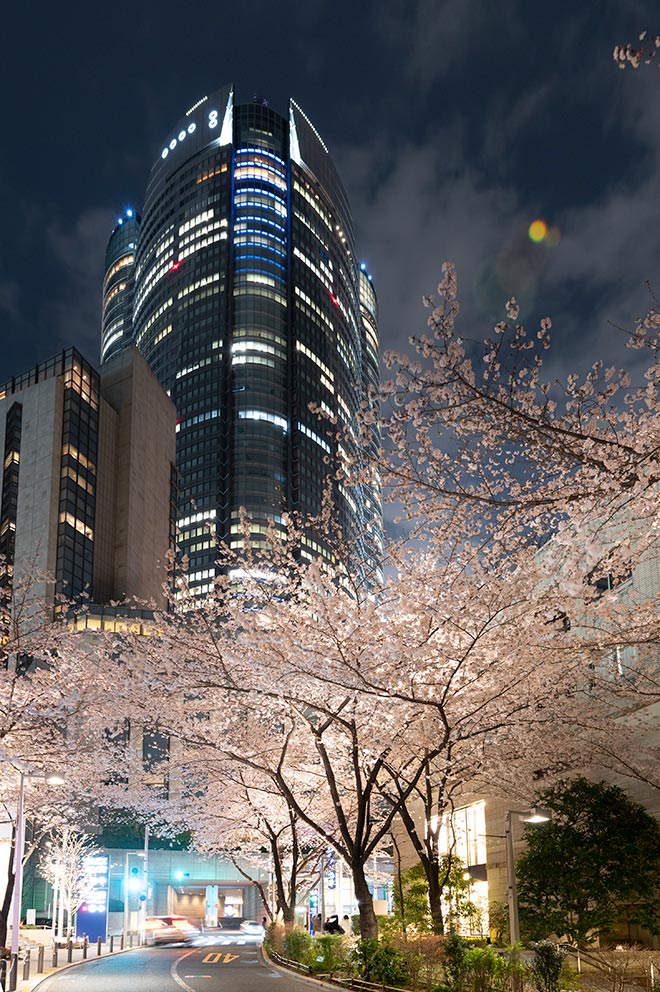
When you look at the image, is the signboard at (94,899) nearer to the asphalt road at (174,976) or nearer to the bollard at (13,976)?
the asphalt road at (174,976)

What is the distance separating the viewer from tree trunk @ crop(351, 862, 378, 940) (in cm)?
1845

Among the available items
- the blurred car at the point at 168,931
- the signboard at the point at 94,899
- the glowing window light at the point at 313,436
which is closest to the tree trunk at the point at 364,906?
the blurred car at the point at 168,931

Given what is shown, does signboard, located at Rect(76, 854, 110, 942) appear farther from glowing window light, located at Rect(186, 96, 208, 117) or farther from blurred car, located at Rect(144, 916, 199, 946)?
glowing window light, located at Rect(186, 96, 208, 117)

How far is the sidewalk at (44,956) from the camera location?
21.0 metres

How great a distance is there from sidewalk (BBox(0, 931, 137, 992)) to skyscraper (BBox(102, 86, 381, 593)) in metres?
107

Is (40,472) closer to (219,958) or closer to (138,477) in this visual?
(138,477)

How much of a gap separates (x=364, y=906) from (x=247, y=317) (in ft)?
508

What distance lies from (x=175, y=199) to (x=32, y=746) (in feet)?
576

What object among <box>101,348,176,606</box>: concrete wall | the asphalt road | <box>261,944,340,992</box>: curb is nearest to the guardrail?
<box>261,944,340,992</box>: curb

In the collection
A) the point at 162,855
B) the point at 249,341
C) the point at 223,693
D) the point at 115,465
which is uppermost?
the point at 249,341

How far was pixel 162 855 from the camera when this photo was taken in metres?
78.1

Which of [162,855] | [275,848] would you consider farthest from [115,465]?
[275,848]

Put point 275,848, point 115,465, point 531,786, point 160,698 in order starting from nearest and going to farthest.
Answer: point 160,698
point 531,786
point 275,848
point 115,465

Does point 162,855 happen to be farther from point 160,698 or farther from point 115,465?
point 160,698
